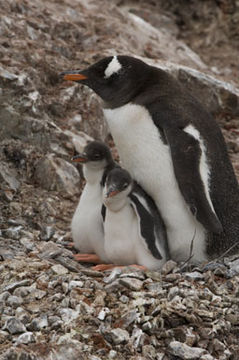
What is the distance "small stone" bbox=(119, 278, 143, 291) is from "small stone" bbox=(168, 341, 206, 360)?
0.48 meters

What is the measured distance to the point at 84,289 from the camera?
3586mm

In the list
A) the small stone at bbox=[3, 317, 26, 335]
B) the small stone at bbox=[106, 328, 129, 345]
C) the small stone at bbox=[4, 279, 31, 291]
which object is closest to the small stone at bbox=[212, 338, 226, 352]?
the small stone at bbox=[106, 328, 129, 345]

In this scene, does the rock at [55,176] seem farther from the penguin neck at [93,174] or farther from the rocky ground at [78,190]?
the penguin neck at [93,174]

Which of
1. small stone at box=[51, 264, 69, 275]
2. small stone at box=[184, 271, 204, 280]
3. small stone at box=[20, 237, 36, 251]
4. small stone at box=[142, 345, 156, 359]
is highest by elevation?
small stone at box=[142, 345, 156, 359]

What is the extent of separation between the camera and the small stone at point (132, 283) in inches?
143

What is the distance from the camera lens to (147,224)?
13.4ft

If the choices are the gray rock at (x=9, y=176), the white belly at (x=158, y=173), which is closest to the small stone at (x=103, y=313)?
A: the white belly at (x=158, y=173)

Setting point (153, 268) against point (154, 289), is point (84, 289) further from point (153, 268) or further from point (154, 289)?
point (153, 268)

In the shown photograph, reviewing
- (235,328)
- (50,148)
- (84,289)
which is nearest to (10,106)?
(50,148)

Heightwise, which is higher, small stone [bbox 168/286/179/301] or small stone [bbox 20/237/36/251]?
small stone [bbox 168/286/179/301]

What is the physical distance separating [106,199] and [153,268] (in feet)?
1.72

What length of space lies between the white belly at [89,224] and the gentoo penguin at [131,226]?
16 cm

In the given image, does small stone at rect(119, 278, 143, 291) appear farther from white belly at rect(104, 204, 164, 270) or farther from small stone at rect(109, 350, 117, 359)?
small stone at rect(109, 350, 117, 359)

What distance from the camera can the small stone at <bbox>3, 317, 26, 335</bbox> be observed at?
313 centimetres
